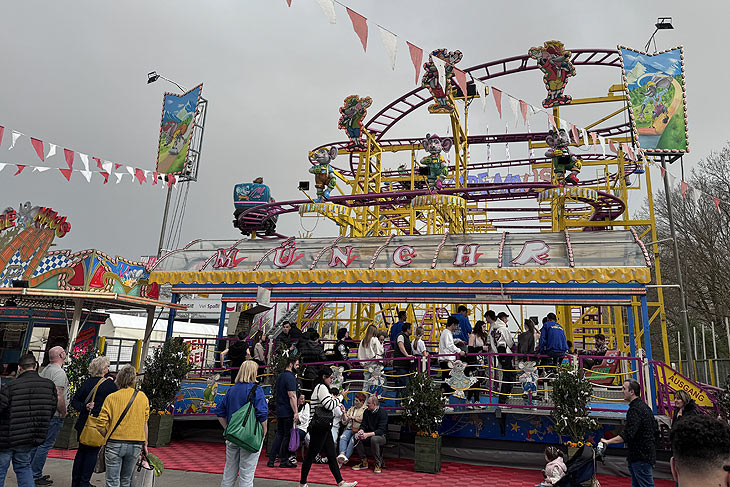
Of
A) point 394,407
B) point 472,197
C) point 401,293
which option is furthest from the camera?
point 472,197

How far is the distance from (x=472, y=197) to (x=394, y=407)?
10258 mm

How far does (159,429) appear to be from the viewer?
34.6 feet

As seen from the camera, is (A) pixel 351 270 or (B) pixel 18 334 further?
(B) pixel 18 334

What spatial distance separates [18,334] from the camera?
1482cm

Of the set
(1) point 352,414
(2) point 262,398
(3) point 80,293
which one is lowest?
(1) point 352,414

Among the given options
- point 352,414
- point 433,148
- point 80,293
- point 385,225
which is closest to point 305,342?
point 352,414

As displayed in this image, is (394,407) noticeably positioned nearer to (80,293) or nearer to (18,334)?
(80,293)

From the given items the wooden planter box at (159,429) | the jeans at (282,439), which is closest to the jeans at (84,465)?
the jeans at (282,439)

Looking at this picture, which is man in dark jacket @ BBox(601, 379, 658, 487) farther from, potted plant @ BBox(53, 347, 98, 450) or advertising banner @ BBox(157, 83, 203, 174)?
advertising banner @ BBox(157, 83, 203, 174)

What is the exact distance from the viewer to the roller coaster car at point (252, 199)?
1866 cm

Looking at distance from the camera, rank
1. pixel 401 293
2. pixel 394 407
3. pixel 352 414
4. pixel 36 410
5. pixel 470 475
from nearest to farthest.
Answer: pixel 36 410 → pixel 470 475 → pixel 352 414 → pixel 394 407 → pixel 401 293

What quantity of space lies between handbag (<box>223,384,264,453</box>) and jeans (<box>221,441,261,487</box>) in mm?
126

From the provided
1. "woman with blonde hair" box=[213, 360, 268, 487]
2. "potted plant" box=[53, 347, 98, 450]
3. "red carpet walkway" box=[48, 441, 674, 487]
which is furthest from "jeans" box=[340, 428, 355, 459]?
"potted plant" box=[53, 347, 98, 450]

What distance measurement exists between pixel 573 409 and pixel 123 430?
665 cm
